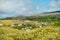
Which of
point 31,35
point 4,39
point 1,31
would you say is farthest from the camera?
point 1,31

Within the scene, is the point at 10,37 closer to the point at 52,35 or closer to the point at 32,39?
the point at 32,39

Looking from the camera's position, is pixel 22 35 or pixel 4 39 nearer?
pixel 4 39

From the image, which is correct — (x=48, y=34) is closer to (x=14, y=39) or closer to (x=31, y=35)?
(x=31, y=35)

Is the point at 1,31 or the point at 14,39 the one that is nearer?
the point at 14,39

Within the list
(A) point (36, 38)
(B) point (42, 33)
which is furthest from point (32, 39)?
(B) point (42, 33)

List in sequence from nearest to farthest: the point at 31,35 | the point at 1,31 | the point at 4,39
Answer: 1. the point at 4,39
2. the point at 31,35
3. the point at 1,31

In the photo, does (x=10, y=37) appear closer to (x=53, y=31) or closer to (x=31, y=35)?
(x=31, y=35)

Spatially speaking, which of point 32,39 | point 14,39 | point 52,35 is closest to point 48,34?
point 52,35
